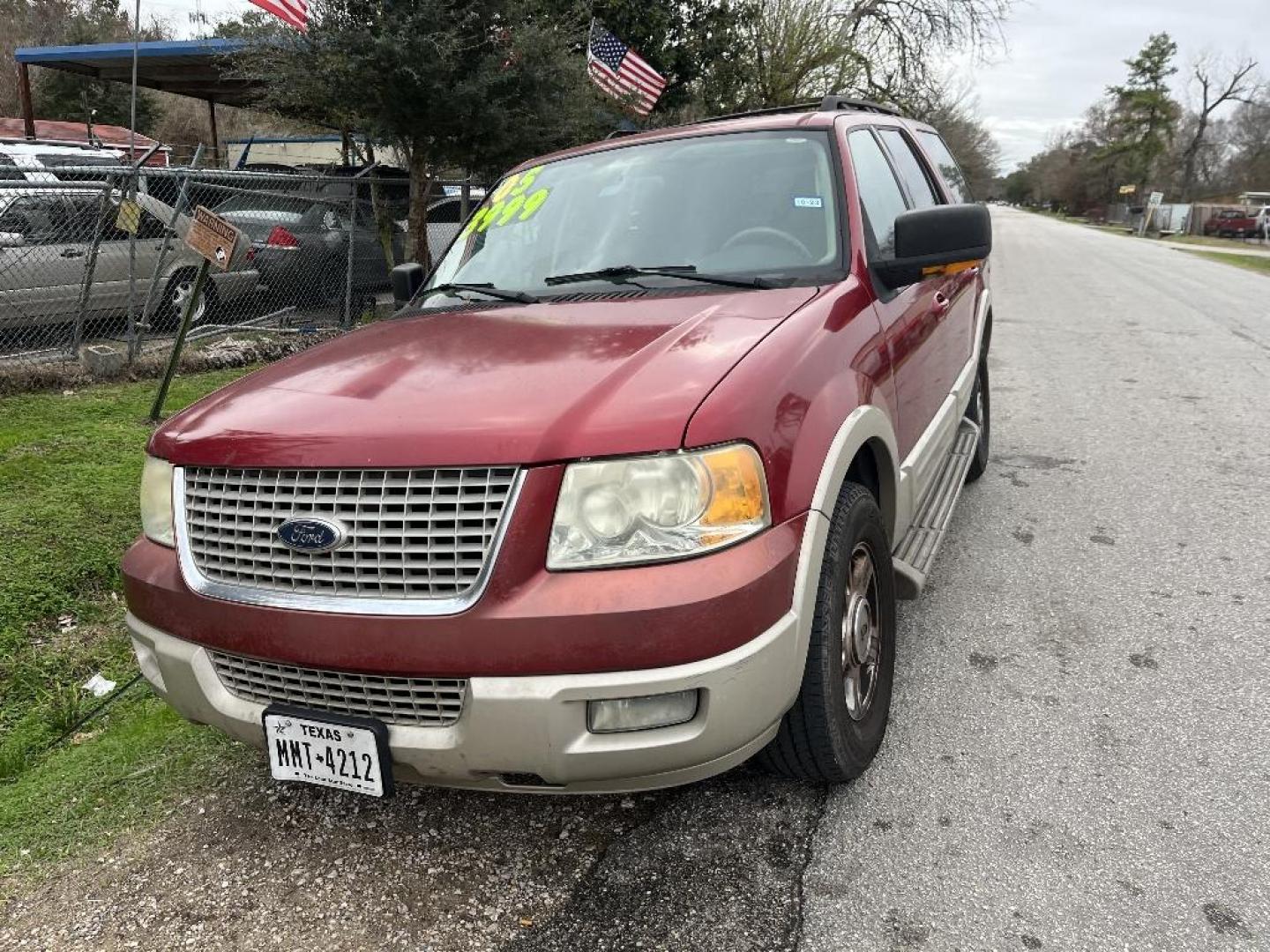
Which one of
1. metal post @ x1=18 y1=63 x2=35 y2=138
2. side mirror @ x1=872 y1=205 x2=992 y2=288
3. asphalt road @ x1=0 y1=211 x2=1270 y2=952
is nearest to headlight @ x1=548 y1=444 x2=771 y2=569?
asphalt road @ x1=0 y1=211 x2=1270 y2=952

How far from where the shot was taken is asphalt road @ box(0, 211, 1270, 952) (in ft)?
7.18

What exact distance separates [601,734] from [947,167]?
14.2 feet

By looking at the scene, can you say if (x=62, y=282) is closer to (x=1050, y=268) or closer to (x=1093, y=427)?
(x=1093, y=427)

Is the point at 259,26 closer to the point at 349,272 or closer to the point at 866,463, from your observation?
the point at 349,272

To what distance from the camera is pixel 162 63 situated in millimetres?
15688

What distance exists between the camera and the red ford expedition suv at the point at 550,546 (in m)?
1.99

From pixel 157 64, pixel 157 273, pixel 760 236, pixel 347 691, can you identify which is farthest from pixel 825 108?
pixel 157 64

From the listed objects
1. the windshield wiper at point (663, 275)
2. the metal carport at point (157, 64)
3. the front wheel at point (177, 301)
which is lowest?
the front wheel at point (177, 301)

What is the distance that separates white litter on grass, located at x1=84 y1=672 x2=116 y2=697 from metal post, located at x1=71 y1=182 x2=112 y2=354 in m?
4.98

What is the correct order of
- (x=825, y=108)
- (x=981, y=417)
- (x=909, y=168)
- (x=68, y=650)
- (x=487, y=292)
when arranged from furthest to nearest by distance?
1. (x=981, y=417)
2. (x=909, y=168)
3. (x=825, y=108)
4. (x=68, y=650)
5. (x=487, y=292)

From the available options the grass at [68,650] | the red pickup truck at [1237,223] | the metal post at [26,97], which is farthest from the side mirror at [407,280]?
the red pickup truck at [1237,223]

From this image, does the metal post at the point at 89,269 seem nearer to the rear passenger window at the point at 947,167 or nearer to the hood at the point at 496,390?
the hood at the point at 496,390

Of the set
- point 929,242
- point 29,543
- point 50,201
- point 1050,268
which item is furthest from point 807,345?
point 1050,268

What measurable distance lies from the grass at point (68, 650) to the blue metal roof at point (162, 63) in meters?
8.75
